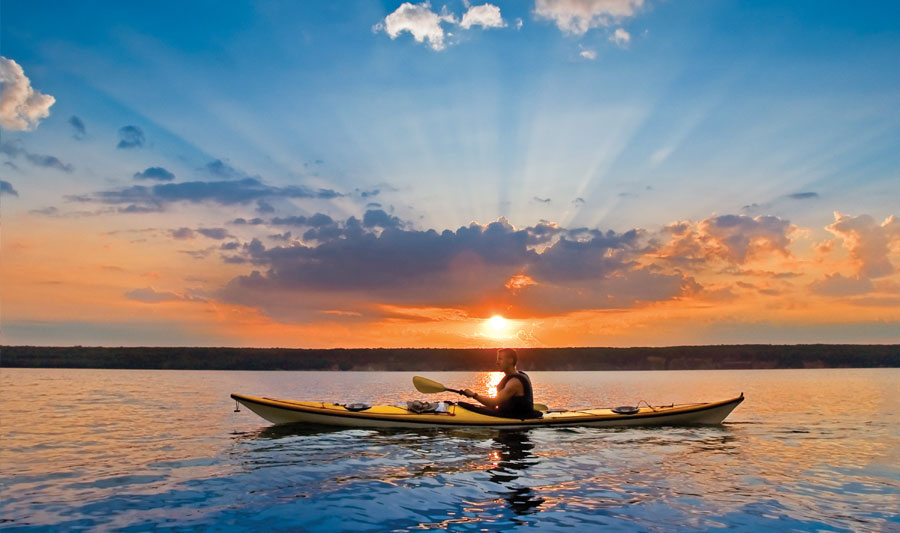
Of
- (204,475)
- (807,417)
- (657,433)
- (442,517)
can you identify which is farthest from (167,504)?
(807,417)

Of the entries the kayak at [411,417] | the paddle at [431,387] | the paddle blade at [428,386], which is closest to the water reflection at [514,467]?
the kayak at [411,417]

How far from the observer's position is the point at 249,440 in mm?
16078

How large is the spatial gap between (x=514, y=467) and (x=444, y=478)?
6.41 feet

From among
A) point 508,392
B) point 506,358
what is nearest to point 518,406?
point 508,392

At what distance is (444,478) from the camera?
11086 millimetres

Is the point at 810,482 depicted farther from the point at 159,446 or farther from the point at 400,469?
the point at 159,446

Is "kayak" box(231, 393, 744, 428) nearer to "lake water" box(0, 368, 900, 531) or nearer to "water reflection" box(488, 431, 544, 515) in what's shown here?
"lake water" box(0, 368, 900, 531)

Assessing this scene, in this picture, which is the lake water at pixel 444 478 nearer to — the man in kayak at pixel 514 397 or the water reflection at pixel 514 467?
the water reflection at pixel 514 467

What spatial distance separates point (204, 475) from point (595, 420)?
10544 mm

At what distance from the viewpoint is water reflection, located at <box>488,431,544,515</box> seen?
9.35 m

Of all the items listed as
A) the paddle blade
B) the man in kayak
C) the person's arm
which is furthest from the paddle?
the person's arm

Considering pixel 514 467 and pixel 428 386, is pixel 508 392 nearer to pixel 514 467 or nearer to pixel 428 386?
pixel 428 386

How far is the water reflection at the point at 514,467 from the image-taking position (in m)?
9.35

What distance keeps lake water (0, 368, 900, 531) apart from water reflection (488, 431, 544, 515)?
1.8 inches
